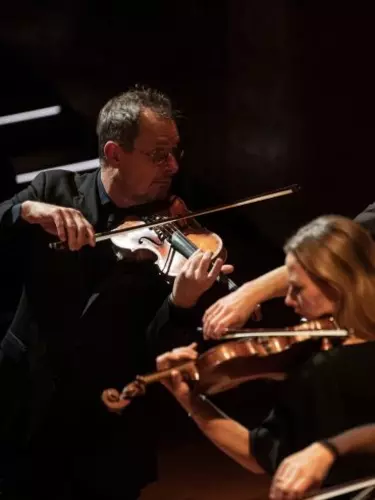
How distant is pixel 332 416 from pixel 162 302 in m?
0.78

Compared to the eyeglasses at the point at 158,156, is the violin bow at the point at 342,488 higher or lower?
lower

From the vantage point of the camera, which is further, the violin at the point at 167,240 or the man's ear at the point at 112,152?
the man's ear at the point at 112,152

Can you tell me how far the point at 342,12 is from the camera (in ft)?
10.7

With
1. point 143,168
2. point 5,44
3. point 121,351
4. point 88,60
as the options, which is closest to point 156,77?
point 88,60

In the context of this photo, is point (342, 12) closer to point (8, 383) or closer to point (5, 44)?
point (5, 44)

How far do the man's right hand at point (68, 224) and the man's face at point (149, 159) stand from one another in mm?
273

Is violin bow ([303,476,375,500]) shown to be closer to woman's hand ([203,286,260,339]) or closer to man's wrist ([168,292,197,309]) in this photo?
woman's hand ([203,286,260,339])

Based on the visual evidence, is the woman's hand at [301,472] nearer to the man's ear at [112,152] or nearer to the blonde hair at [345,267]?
the blonde hair at [345,267]

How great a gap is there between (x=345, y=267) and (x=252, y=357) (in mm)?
282

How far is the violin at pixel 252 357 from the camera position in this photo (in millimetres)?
1967

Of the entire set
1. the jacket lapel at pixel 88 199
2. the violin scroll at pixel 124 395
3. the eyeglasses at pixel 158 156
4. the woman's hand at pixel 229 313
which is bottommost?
the violin scroll at pixel 124 395

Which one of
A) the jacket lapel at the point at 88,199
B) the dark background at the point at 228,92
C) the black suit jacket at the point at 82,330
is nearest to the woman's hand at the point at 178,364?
the black suit jacket at the point at 82,330

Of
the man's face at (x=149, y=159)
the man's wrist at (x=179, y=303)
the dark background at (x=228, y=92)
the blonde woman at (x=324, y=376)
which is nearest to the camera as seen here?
the blonde woman at (x=324, y=376)

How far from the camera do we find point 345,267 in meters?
1.94
